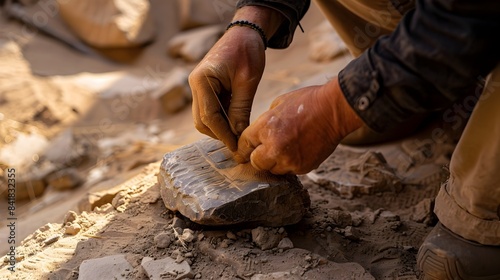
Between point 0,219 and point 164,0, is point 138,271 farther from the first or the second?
point 164,0

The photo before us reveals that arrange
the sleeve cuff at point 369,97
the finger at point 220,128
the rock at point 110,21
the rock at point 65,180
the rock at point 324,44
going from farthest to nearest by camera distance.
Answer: the rock at point 110,21 < the rock at point 324,44 < the rock at point 65,180 < the finger at point 220,128 < the sleeve cuff at point 369,97

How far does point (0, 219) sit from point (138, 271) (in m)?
1.76

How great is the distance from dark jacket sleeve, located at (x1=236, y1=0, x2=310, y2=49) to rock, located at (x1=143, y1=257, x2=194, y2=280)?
2.97 feet

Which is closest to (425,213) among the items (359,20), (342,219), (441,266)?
(342,219)

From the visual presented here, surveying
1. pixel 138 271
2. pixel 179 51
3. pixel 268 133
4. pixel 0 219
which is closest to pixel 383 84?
pixel 268 133

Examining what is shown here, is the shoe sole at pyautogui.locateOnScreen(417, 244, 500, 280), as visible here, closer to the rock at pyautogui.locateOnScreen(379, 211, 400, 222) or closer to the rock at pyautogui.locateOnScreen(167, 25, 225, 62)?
the rock at pyautogui.locateOnScreen(379, 211, 400, 222)

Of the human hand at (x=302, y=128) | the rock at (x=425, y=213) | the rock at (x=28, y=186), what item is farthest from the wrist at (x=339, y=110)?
the rock at (x=28, y=186)

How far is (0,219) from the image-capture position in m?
3.05

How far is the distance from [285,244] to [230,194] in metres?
0.22

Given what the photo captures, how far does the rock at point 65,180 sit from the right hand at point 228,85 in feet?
5.83

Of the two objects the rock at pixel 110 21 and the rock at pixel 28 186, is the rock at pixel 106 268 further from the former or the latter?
the rock at pixel 110 21

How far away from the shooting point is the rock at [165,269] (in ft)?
5.15

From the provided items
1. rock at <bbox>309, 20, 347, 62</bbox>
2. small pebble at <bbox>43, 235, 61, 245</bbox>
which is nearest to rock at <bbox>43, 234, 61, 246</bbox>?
small pebble at <bbox>43, 235, 61, 245</bbox>

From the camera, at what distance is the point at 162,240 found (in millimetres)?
1710
